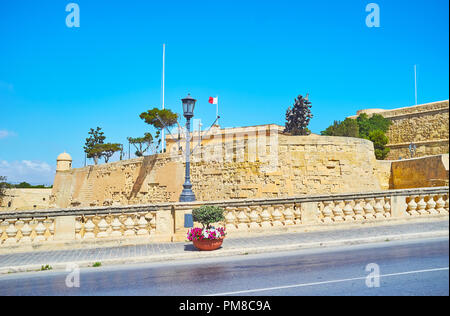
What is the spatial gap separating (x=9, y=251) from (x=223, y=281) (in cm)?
616

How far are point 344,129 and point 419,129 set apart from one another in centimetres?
908

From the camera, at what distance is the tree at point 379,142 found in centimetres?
4097

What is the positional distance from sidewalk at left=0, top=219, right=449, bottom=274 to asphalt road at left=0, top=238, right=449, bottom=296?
29 cm

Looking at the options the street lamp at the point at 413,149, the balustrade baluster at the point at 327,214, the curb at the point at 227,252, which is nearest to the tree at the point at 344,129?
the street lamp at the point at 413,149

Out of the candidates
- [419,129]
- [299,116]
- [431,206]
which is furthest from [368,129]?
[431,206]

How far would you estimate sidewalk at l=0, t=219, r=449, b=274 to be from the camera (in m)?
7.99

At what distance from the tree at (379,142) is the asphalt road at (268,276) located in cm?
3510

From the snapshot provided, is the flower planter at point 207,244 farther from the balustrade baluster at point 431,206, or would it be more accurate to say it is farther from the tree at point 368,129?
the tree at point 368,129

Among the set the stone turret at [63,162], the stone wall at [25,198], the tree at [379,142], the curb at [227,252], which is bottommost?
the stone wall at [25,198]

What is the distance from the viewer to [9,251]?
→ 355 inches

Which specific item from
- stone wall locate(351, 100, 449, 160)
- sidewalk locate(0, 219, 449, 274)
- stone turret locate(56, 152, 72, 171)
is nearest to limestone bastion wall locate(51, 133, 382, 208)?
sidewalk locate(0, 219, 449, 274)
